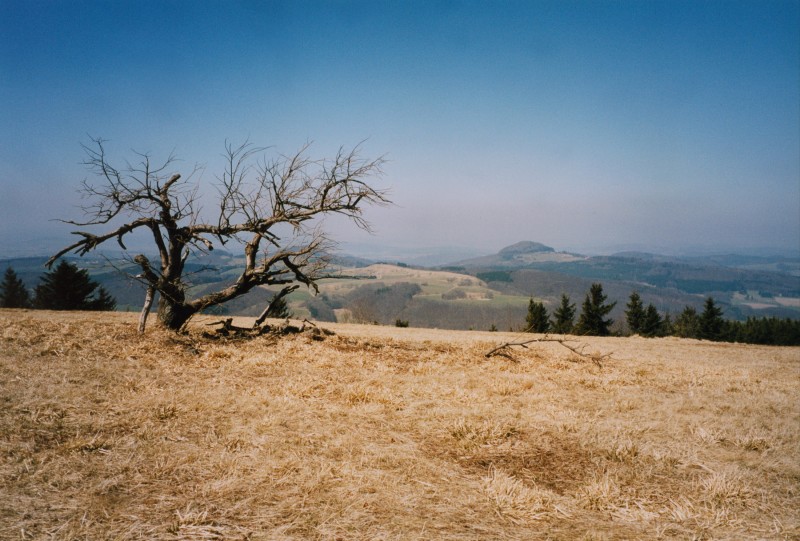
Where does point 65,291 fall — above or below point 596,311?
above

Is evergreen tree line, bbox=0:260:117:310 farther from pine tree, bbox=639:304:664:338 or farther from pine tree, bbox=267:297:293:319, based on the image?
pine tree, bbox=639:304:664:338

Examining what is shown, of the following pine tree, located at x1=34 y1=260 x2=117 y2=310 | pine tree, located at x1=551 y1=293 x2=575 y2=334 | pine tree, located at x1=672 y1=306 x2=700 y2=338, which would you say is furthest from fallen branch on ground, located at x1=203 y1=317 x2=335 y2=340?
pine tree, located at x1=672 y1=306 x2=700 y2=338

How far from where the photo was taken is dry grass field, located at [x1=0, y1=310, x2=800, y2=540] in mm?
3385

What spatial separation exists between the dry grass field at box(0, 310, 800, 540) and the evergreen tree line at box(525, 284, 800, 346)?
1780 inches

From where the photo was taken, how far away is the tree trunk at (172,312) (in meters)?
11.2

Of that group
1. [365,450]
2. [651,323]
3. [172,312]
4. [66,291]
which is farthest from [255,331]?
Result: [651,323]

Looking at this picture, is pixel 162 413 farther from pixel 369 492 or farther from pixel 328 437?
pixel 369 492

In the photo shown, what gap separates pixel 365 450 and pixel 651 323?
7392 centimetres

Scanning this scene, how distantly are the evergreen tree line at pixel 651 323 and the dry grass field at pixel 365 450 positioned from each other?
45205 mm

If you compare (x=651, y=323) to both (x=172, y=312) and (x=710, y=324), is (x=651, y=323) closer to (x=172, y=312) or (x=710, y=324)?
(x=710, y=324)

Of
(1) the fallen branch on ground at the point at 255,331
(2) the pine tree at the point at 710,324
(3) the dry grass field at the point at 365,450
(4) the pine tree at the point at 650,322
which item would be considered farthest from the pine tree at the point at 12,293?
(2) the pine tree at the point at 710,324

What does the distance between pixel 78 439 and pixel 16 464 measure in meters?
0.62

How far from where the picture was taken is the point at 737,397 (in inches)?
324

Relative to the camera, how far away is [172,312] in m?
11.3
